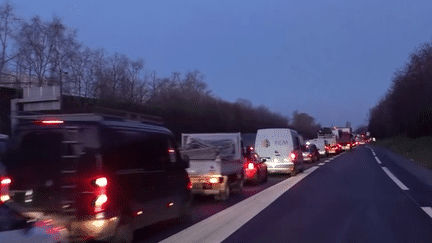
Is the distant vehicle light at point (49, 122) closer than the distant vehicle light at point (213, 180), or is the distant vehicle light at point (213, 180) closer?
the distant vehicle light at point (49, 122)

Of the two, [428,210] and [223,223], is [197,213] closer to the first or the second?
[223,223]

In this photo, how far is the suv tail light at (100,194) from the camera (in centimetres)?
763

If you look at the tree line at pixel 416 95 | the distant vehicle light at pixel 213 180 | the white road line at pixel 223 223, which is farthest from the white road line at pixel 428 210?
the tree line at pixel 416 95

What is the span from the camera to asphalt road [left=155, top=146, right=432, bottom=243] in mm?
9398

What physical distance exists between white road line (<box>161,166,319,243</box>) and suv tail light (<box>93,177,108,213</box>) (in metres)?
1.80

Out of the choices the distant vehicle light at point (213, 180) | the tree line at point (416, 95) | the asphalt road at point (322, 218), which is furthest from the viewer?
the tree line at point (416, 95)

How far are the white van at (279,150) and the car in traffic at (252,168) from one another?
395 centimetres

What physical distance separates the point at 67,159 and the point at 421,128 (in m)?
64.5

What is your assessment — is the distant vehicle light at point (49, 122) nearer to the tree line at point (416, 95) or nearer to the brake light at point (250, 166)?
the brake light at point (250, 166)

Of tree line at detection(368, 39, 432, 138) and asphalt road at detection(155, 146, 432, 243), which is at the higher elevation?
tree line at detection(368, 39, 432, 138)

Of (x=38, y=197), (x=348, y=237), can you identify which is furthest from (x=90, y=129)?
(x=348, y=237)

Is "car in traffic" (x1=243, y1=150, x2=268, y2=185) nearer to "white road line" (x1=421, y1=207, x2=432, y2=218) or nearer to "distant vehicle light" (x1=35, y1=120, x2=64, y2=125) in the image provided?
"white road line" (x1=421, y1=207, x2=432, y2=218)

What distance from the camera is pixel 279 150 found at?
25.3 meters

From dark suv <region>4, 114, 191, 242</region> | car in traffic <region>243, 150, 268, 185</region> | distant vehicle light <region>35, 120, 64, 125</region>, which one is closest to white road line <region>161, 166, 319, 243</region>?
dark suv <region>4, 114, 191, 242</region>
